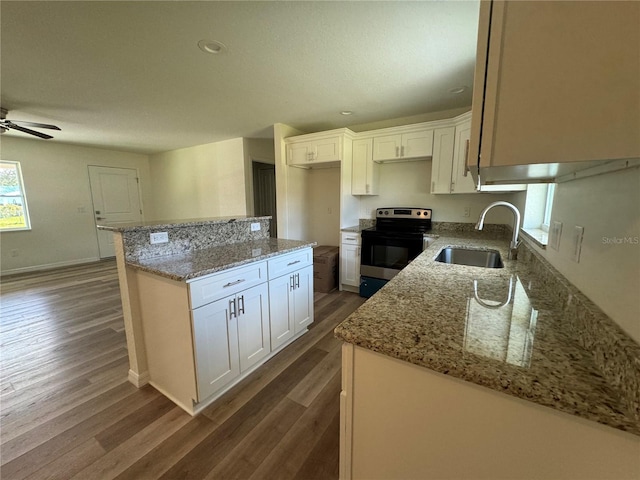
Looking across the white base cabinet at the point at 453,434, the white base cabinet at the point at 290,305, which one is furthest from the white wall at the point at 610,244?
the white base cabinet at the point at 290,305

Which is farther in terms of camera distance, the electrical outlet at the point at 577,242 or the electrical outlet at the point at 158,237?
the electrical outlet at the point at 158,237

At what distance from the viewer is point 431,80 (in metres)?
2.33

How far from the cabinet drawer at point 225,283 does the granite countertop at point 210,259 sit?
0.05m

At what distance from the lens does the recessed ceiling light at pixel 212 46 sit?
1.80 meters

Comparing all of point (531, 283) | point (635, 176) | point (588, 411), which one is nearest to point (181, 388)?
point (588, 411)

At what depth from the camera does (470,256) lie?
2.07m

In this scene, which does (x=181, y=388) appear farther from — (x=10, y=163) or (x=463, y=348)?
A: (x=10, y=163)

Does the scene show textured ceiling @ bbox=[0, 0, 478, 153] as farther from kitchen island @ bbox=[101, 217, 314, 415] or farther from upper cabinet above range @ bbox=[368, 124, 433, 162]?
kitchen island @ bbox=[101, 217, 314, 415]

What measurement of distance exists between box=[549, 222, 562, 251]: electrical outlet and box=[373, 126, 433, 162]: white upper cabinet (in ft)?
6.71

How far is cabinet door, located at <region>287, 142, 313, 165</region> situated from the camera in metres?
3.45

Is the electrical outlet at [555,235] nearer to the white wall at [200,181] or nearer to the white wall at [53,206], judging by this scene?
the white wall at [200,181]

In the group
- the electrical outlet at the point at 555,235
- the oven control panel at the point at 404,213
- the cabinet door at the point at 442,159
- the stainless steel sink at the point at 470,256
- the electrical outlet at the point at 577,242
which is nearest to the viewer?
the electrical outlet at the point at 577,242

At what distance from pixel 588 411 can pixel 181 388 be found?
189 centimetres

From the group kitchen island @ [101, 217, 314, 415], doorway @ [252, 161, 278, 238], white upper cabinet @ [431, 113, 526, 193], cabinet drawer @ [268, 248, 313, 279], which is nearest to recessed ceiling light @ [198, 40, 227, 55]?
kitchen island @ [101, 217, 314, 415]
